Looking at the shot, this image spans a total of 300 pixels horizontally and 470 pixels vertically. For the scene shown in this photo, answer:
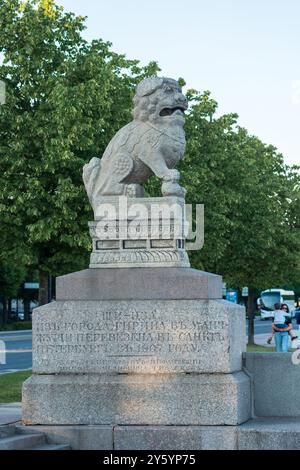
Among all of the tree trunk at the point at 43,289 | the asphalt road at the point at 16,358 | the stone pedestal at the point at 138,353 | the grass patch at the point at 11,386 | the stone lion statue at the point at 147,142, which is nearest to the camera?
the stone pedestal at the point at 138,353

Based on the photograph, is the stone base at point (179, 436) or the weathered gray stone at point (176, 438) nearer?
the stone base at point (179, 436)

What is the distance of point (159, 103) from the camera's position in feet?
45.9

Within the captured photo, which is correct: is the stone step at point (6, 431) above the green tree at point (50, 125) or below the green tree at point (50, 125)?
below

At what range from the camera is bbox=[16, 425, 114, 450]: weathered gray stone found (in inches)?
506

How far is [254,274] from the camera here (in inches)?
1785

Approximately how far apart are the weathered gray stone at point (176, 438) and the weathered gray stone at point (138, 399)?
179 millimetres

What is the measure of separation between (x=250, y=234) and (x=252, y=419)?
29097 mm

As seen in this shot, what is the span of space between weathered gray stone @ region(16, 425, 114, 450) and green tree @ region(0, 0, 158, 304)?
14544 mm

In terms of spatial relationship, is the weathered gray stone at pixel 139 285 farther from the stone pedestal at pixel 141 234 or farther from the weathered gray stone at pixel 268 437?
the weathered gray stone at pixel 268 437

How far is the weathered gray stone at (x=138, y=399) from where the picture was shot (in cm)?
1277

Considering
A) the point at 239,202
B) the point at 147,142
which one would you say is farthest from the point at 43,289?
the point at 147,142

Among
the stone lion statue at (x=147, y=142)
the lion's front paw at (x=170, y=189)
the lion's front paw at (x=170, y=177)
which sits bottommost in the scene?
the lion's front paw at (x=170, y=189)

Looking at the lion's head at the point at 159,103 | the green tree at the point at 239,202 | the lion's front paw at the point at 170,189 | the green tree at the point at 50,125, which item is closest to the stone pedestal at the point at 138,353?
the lion's front paw at the point at 170,189
